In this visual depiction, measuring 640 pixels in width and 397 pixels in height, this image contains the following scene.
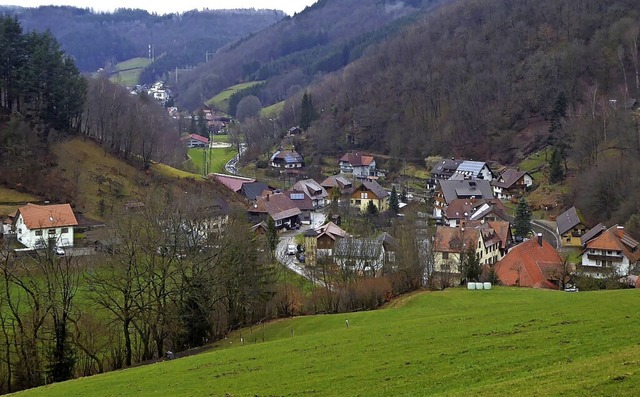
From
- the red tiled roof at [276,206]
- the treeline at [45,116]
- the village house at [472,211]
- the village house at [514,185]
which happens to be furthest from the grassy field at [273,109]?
the village house at [472,211]

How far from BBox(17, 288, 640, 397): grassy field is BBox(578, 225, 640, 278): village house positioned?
18.3 m

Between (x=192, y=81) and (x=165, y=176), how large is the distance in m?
146

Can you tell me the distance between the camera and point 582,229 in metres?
51.2

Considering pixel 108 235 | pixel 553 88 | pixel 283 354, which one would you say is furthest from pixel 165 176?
pixel 553 88

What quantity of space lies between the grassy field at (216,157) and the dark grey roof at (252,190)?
19.3 meters

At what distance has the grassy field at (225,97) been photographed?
6432 inches

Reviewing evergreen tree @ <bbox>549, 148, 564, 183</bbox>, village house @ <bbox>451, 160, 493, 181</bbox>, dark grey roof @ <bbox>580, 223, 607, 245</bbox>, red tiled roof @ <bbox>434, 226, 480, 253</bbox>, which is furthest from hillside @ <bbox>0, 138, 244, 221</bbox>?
evergreen tree @ <bbox>549, 148, 564, 183</bbox>

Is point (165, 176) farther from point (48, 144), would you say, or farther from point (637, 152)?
point (637, 152)

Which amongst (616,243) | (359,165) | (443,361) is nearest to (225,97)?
(359,165)

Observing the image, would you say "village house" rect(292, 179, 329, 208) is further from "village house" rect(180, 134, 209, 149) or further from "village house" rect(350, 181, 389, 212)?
"village house" rect(180, 134, 209, 149)

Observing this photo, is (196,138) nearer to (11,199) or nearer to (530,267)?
(11,199)

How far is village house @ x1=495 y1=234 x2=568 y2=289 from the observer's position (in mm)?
36156

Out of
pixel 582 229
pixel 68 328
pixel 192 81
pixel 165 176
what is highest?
pixel 192 81

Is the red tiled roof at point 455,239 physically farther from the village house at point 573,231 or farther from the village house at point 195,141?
the village house at point 195,141
